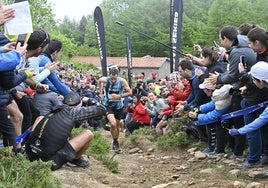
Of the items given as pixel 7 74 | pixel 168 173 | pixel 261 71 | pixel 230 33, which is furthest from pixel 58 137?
pixel 230 33

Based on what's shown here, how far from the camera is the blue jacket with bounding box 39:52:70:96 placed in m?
7.48

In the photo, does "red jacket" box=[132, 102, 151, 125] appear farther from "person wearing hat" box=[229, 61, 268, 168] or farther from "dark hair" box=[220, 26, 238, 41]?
"person wearing hat" box=[229, 61, 268, 168]

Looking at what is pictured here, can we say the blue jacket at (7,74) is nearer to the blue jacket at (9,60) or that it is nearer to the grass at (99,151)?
the blue jacket at (9,60)

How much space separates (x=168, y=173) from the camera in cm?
786

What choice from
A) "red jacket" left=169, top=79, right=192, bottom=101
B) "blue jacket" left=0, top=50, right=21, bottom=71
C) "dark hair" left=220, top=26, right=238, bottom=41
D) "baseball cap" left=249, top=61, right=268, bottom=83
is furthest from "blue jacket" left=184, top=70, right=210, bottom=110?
"blue jacket" left=0, top=50, right=21, bottom=71

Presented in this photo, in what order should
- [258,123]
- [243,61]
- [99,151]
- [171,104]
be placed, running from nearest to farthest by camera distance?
[258,123] < [243,61] < [99,151] < [171,104]

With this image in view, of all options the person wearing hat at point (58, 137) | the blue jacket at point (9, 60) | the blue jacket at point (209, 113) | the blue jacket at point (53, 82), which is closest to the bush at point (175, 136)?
the blue jacket at point (209, 113)

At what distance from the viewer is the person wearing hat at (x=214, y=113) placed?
7.75 meters

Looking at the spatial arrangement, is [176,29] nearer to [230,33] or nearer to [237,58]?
[230,33]

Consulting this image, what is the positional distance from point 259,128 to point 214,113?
1382 millimetres

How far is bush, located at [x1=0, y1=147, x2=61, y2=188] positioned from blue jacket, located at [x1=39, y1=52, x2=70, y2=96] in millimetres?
2811

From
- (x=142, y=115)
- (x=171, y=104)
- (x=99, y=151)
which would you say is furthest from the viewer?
(x=142, y=115)

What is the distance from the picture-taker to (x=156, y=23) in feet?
238

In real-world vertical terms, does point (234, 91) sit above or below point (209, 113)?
above
